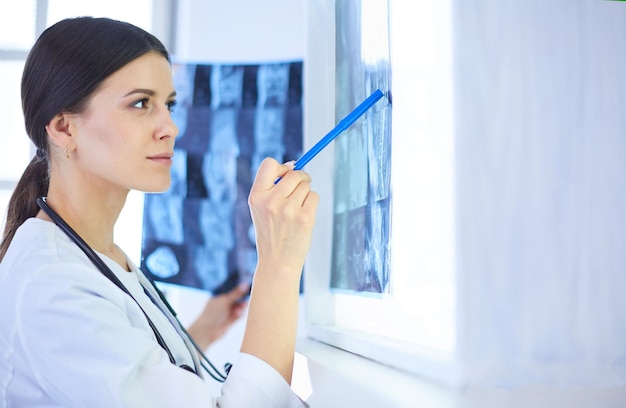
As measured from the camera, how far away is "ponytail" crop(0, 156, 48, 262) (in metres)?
1.12

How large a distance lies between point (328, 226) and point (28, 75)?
61 cm

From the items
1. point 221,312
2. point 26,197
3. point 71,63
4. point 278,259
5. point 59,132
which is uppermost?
point 71,63

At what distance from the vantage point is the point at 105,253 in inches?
44.4

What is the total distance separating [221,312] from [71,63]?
1.17 meters

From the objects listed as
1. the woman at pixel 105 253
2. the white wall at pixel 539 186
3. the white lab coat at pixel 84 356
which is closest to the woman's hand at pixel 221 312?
the woman at pixel 105 253

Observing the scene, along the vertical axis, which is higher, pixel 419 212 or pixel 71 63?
pixel 71 63

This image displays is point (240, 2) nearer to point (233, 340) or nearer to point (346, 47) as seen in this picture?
point (233, 340)

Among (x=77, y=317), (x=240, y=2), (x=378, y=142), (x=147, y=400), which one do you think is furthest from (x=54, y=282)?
(x=240, y=2)

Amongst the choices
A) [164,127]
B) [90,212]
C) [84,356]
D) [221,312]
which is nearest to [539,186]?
[84,356]

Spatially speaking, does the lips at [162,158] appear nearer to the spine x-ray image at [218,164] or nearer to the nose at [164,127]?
the nose at [164,127]

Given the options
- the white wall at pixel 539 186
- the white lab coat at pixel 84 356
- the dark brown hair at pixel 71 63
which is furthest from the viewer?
the dark brown hair at pixel 71 63

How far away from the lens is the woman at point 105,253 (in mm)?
714

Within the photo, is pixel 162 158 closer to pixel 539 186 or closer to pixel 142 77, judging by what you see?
pixel 142 77

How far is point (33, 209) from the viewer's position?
1118mm
